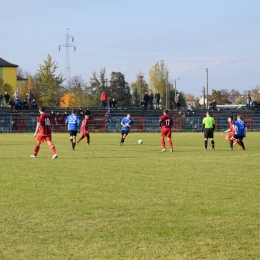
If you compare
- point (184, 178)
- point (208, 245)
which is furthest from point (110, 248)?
point (184, 178)

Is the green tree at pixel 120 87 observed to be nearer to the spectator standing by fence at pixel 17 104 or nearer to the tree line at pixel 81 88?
the tree line at pixel 81 88

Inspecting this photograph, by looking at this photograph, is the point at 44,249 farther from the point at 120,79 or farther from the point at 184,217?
the point at 120,79

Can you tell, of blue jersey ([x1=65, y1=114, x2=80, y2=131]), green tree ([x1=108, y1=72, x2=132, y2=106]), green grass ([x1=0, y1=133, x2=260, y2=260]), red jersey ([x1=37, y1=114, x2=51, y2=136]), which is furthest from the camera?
green tree ([x1=108, y1=72, x2=132, y2=106])

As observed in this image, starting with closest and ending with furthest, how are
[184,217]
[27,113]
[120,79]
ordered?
[184,217], [27,113], [120,79]

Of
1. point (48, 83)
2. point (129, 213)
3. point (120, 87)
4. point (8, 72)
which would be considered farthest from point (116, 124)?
point (8, 72)

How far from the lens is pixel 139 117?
58281 millimetres

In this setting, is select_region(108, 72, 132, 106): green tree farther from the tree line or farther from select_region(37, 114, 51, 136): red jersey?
select_region(37, 114, 51, 136): red jersey

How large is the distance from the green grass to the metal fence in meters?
37.9

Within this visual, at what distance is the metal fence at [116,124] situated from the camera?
182 ft

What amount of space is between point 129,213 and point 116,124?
47.6 m

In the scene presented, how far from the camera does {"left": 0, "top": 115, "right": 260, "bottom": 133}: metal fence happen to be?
55.6 metres

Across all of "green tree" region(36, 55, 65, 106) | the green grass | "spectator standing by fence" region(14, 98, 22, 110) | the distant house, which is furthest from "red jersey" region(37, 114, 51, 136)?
the distant house

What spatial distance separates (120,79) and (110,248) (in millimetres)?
102116

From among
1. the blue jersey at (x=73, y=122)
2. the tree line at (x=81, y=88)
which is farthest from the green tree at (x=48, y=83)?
the blue jersey at (x=73, y=122)
